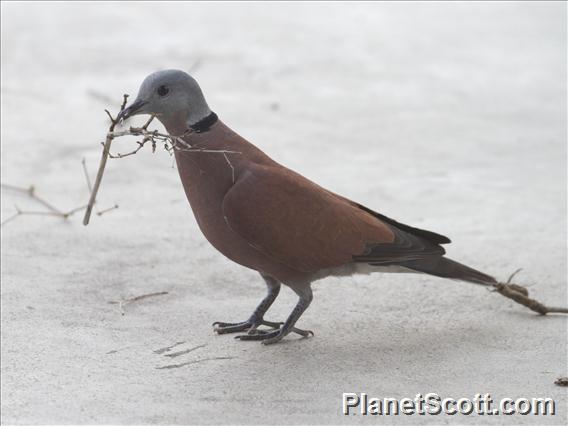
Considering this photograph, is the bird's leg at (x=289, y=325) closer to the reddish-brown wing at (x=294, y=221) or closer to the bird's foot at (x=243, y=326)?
the bird's foot at (x=243, y=326)

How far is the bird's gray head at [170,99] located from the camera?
4027 mm

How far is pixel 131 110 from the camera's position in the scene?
13.1ft

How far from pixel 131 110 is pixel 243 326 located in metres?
1.07

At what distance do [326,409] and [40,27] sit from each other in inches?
241

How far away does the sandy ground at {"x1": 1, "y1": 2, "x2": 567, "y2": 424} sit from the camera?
3912 millimetres

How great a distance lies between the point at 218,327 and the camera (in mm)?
4469

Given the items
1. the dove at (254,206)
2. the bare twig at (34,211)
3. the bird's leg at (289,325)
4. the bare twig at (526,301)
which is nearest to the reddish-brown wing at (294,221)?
the dove at (254,206)

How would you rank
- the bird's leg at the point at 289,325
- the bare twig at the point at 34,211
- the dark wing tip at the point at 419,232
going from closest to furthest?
the bird's leg at the point at 289,325
the dark wing tip at the point at 419,232
the bare twig at the point at 34,211

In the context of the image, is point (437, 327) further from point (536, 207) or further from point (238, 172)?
point (536, 207)

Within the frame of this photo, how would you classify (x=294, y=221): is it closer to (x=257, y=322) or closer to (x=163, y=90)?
(x=257, y=322)

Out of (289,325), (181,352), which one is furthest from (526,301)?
(181,352)

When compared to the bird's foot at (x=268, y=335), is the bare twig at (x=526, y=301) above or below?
above

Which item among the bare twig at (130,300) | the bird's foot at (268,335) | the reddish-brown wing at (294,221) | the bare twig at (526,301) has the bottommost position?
the bird's foot at (268,335)

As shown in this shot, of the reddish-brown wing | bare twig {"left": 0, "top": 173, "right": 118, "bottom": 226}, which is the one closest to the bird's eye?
the reddish-brown wing
